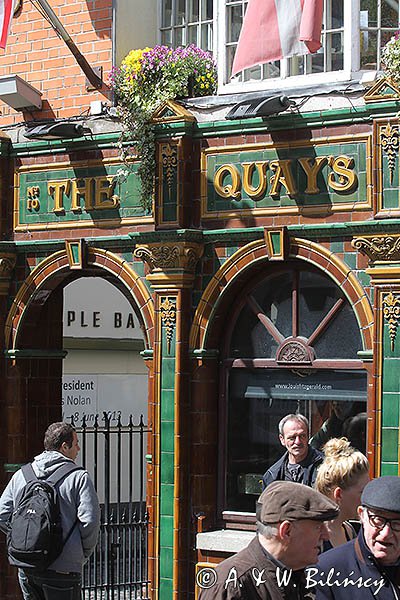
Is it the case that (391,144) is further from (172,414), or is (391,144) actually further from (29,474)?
(29,474)

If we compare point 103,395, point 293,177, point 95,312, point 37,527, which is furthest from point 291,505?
point 103,395

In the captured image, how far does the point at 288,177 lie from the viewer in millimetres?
10141

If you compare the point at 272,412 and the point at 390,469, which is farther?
the point at 272,412

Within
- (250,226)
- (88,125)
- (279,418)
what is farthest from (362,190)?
(88,125)

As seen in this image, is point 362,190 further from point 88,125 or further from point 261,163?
point 88,125

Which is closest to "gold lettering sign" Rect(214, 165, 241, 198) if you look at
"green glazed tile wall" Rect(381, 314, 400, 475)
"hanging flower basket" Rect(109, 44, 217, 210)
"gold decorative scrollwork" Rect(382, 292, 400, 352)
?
"hanging flower basket" Rect(109, 44, 217, 210)

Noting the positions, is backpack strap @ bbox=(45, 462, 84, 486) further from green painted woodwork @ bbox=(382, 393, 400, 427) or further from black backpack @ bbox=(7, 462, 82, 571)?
green painted woodwork @ bbox=(382, 393, 400, 427)

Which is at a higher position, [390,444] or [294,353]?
[294,353]

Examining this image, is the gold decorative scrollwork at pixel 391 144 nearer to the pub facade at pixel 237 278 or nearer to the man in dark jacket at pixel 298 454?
the pub facade at pixel 237 278

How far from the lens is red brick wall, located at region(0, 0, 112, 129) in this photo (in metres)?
11.5

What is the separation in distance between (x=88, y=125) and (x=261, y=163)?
1922 millimetres

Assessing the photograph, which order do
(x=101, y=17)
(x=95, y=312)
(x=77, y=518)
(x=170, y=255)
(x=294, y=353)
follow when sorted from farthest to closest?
(x=95, y=312) < (x=101, y=17) < (x=170, y=255) < (x=294, y=353) < (x=77, y=518)

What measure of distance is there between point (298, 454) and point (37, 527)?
184cm

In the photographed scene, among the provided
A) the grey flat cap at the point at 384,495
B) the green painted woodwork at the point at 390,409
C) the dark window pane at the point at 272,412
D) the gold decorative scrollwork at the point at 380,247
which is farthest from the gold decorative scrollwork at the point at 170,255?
the grey flat cap at the point at 384,495
